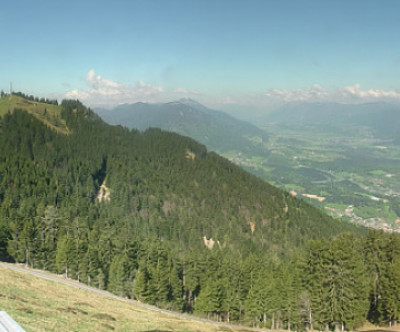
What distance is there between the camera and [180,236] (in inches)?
5256

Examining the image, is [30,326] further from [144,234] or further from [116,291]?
[144,234]

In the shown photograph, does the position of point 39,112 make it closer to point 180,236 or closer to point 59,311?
point 180,236

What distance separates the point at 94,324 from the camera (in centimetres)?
3200

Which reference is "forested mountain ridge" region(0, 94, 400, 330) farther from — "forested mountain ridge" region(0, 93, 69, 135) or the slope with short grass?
the slope with short grass

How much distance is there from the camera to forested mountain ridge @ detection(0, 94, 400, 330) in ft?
188

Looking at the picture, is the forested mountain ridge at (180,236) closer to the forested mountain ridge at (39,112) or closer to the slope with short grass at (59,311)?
the forested mountain ridge at (39,112)

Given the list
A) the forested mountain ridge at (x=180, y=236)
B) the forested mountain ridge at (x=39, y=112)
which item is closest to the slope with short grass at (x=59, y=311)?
the forested mountain ridge at (x=180, y=236)

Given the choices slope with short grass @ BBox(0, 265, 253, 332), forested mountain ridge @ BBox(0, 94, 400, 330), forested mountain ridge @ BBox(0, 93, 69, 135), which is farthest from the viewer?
forested mountain ridge @ BBox(0, 93, 69, 135)

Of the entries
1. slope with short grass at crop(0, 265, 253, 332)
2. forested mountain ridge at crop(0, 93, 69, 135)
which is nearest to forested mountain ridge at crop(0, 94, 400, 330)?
forested mountain ridge at crop(0, 93, 69, 135)

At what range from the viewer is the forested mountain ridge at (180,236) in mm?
57397

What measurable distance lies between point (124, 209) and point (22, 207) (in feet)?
164

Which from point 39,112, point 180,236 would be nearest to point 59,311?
point 180,236

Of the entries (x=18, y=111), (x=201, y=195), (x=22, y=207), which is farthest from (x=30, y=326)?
(x=18, y=111)

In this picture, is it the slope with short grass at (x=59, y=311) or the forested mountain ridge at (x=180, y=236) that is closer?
the slope with short grass at (x=59, y=311)
